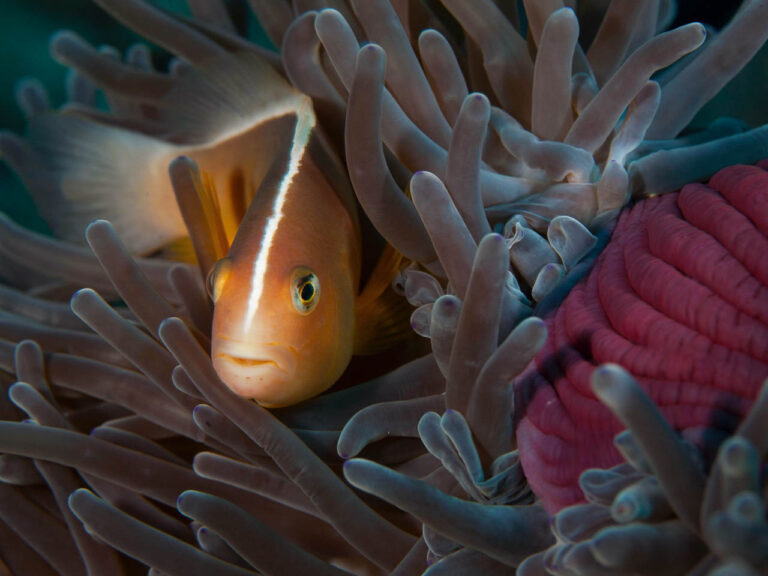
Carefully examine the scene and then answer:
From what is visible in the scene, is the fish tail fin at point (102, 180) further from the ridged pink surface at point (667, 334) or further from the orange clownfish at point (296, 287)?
the ridged pink surface at point (667, 334)

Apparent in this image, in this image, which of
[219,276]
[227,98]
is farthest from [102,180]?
[219,276]

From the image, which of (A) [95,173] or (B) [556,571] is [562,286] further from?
(A) [95,173]

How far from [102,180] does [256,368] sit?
0.82 metres

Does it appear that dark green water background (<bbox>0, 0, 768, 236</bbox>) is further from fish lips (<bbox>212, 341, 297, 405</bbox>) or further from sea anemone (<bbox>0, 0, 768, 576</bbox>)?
fish lips (<bbox>212, 341, 297, 405</bbox>)

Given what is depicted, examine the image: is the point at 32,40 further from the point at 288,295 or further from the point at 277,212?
the point at 288,295

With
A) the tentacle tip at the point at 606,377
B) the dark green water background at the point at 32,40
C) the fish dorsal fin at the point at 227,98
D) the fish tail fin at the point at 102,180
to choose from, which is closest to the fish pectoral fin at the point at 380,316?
the fish dorsal fin at the point at 227,98

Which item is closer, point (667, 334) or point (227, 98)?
point (667, 334)

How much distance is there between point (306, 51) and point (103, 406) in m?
0.82

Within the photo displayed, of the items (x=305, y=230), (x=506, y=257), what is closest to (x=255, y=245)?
(x=305, y=230)

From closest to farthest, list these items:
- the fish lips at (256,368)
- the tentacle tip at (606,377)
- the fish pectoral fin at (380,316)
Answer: the tentacle tip at (606,377), the fish lips at (256,368), the fish pectoral fin at (380,316)

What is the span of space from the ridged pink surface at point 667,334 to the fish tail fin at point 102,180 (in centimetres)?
98

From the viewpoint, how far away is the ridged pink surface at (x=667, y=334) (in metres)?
0.60

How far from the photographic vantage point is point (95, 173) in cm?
146

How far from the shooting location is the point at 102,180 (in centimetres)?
146
